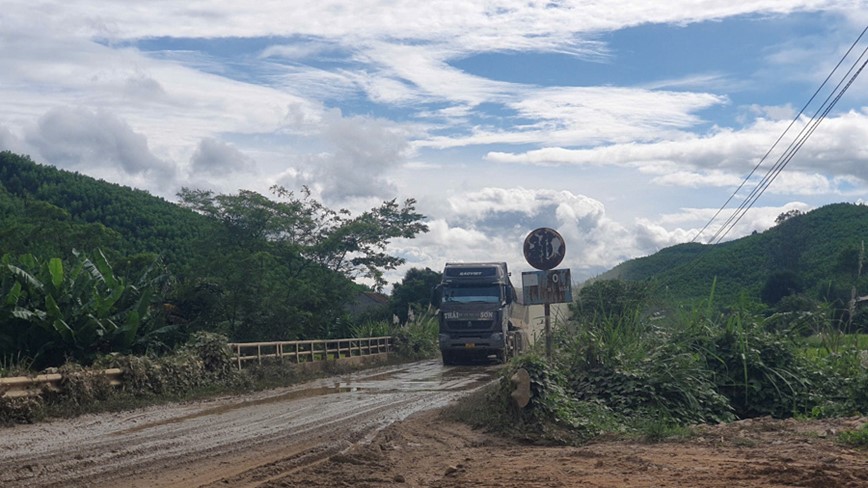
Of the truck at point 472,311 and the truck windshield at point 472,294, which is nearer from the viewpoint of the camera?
the truck at point 472,311

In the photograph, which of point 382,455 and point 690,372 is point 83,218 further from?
point 382,455

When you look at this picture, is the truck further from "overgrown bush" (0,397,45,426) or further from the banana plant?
"overgrown bush" (0,397,45,426)

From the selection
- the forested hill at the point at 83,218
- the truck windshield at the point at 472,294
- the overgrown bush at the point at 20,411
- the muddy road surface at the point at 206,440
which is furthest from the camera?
Result: the forested hill at the point at 83,218

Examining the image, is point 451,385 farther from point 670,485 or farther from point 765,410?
point 670,485

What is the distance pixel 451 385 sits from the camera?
70.7 feet

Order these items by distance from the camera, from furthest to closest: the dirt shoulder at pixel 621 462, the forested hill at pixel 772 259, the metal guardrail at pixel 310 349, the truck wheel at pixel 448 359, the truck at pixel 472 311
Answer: the forested hill at pixel 772 259, the truck wheel at pixel 448 359, the truck at pixel 472 311, the metal guardrail at pixel 310 349, the dirt shoulder at pixel 621 462

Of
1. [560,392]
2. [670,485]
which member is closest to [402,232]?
[560,392]

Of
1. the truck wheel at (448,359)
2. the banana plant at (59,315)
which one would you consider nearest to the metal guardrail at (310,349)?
the banana plant at (59,315)

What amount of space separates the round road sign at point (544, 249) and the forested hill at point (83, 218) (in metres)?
24.6

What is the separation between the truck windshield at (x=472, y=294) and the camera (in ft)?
102

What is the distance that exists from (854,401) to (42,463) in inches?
434

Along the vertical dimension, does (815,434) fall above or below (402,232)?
below

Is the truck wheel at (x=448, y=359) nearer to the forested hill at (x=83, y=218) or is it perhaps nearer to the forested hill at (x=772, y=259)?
the forested hill at (x=772, y=259)

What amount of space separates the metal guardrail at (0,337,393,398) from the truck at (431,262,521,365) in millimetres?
4080
